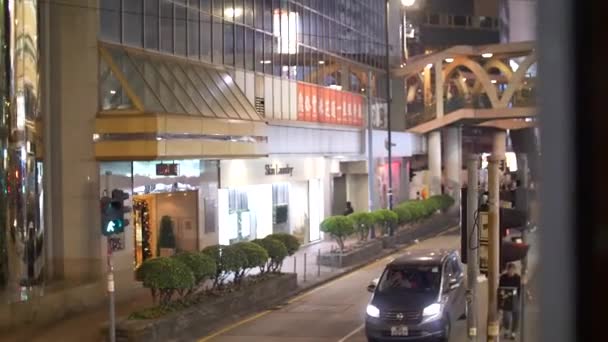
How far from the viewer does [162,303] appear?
1691 cm

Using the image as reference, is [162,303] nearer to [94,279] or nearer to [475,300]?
[94,279]

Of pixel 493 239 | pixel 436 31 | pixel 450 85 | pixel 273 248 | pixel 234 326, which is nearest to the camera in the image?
pixel 493 239

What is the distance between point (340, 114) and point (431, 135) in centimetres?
1697

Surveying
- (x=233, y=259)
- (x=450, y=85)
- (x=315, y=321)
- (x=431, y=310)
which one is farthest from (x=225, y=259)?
(x=450, y=85)

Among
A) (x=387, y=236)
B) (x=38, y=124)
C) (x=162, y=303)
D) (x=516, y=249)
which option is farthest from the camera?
(x=387, y=236)

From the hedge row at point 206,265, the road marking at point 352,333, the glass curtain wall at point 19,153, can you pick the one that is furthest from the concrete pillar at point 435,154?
the glass curtain wall at point 19,153

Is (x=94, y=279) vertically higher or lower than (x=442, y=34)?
lower

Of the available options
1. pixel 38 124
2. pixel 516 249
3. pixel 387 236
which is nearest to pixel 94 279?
pixel 38 124

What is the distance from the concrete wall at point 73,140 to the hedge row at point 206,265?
10.7 ft

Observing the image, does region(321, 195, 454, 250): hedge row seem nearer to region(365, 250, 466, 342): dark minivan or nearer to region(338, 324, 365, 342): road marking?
region(338, 324, 365, 342): road marking

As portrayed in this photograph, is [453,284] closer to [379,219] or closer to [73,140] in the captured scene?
[73,140]

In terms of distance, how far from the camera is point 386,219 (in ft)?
108

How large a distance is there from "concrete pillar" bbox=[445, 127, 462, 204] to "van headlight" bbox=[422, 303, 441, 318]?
3566 centimetres

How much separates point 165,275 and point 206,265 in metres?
1.51
